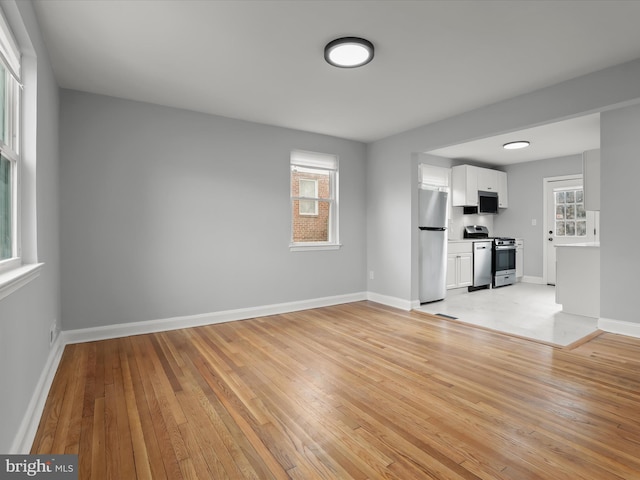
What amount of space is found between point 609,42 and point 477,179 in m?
4.35

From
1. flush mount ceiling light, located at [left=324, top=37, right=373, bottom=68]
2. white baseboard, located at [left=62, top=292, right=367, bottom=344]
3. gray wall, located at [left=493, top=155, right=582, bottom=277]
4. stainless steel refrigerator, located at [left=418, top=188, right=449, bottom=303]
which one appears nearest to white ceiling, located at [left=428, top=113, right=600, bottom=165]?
gray wall, located at [left=493, top=155, right=582, bottom=277]

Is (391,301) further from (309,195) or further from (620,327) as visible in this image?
(620,327)

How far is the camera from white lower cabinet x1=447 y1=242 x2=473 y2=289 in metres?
6.02

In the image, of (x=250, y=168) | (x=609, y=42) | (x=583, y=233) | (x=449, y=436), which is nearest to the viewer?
(x=449, y=436)

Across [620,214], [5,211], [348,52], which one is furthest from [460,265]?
[5,211]

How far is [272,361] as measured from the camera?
296 centimetres

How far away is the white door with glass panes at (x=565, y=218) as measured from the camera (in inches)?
251

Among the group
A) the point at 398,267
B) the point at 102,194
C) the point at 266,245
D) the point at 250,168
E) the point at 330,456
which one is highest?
the point at 250,168

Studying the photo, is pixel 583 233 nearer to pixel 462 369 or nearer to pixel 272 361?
pixel 462 369

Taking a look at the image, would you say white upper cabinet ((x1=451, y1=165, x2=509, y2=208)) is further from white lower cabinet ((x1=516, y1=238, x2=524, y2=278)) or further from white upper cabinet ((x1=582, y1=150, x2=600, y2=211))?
white upper cabinet ((x1=582, y1=150, x2=600, y2=211))

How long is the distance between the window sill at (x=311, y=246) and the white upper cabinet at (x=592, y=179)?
10.4ft

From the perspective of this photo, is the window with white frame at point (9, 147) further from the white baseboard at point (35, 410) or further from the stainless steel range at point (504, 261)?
the stainless steel range at point (504, 261)

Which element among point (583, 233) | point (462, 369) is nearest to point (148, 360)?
point (462, 369)

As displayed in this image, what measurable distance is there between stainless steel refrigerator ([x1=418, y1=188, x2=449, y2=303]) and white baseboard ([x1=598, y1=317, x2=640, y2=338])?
1977mm
